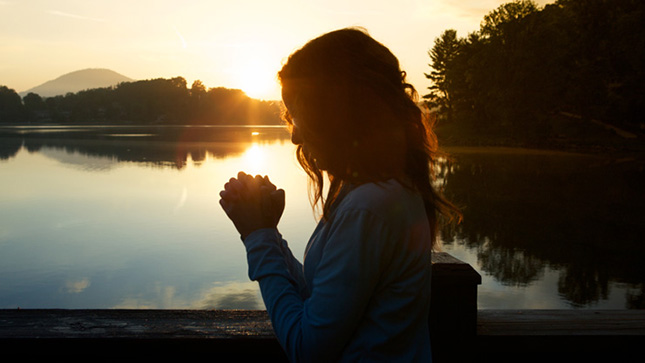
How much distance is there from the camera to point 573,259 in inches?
324

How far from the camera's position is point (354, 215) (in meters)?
0.99

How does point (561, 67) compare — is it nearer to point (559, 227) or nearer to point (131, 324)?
point (559, 227)

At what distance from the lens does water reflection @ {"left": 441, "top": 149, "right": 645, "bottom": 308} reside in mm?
7508

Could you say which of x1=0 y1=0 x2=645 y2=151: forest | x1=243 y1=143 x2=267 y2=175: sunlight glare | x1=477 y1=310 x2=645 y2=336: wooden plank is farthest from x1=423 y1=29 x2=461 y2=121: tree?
x1=477 y1=310 x2=645 y2=336: wooden plank

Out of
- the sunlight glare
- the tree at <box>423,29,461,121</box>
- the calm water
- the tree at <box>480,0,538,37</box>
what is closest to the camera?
the calm water

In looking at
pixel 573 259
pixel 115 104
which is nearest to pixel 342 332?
pixel 573 259

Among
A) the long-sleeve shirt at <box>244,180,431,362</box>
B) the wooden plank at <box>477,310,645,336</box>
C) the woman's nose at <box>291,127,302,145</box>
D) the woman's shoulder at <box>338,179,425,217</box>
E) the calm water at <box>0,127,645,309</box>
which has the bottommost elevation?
the calm water at <box>0,127,645,309</box>

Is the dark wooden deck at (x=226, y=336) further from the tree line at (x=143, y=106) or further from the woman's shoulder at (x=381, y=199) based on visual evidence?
the tree line at (x=143, y=106)

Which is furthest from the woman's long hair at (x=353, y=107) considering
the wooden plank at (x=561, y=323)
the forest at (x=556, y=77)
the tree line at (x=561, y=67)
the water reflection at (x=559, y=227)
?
the tree line at (x=561, y=67)

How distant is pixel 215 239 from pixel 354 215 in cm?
870

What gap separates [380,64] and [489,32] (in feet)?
153

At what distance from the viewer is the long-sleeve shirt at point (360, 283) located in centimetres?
100

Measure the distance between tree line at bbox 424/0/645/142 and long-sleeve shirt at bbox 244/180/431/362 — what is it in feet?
111

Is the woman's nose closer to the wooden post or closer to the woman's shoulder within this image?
the woman's shoulder
